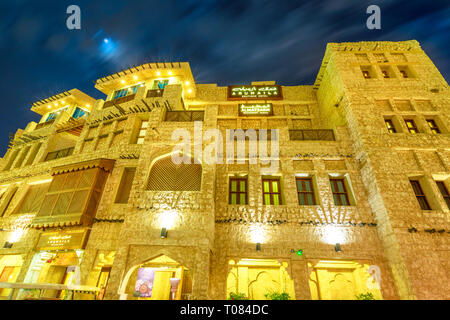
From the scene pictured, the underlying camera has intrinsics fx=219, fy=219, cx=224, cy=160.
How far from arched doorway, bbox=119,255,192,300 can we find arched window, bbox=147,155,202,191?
3.16 meters

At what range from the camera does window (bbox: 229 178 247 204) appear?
11.4 metres

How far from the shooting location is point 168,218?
943cm

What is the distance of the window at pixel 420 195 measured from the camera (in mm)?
10258

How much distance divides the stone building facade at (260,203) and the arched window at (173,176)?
0.20 feet

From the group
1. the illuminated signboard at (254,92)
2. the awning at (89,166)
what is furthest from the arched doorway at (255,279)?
the illuminated signboard at (254,92)

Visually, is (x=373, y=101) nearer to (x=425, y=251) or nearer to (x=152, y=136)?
(x=425, y=251)

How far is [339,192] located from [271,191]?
139 inches

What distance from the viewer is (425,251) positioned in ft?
29.4

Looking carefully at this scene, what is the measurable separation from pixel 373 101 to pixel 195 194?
11.7 meters

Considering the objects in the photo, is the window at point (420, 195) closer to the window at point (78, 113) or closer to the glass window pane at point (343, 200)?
the glass window pane at point (343, 200)

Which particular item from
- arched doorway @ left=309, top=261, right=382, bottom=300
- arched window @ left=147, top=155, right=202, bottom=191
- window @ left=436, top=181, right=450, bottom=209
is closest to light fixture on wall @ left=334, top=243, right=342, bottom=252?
arched doorway @ left=309, top=261, right=382, bottom=300

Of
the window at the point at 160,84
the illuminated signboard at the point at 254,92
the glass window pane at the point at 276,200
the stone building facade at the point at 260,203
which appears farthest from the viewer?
the illuminated signboard at the point at 254,92

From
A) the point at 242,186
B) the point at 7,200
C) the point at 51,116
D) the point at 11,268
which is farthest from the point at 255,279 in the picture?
the point at 51,116
